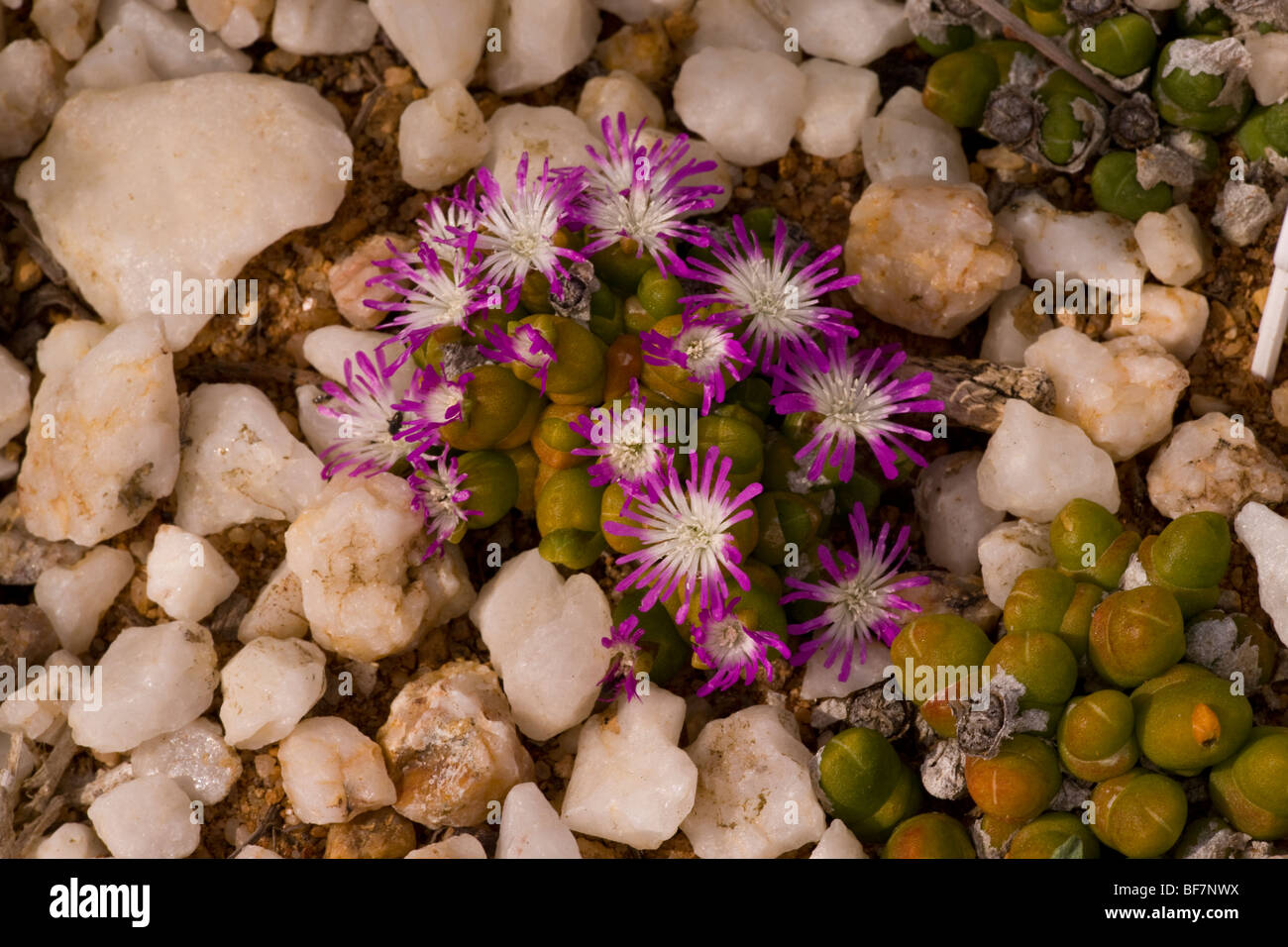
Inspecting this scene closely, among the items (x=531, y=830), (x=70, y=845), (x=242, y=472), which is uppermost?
(x=242, y=472)

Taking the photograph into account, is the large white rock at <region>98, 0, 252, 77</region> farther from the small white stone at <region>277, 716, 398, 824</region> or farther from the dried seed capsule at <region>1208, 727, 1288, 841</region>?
the dried seed capsule at <region>1208, 727, 1288, 841</region>

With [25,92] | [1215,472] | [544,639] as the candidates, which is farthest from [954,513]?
[25,92]

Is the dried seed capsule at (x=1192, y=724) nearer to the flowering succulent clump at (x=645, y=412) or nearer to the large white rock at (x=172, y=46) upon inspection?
the flowering succulent clump at (x=645, y=412)

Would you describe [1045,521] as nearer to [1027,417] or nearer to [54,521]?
[1027,417]

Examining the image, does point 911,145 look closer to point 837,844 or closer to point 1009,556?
point 1009,556

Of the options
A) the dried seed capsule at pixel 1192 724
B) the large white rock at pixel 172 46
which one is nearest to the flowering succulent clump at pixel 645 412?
the dried seed capsule at pixel 1192 724
